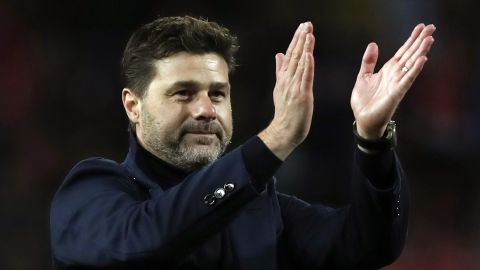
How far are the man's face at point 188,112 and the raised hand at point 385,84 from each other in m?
0.37

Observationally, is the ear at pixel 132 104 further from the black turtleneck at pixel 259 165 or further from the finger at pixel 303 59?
the finger at pixel 303 59

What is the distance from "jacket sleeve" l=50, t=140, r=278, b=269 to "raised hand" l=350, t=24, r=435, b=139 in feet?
1.07

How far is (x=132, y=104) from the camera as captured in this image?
8.14 feet

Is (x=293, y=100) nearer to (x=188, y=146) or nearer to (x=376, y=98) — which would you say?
(x=376, y=98)

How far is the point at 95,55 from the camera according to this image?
16.7 feet

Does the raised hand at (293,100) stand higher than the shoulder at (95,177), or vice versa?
the raised hand at (293,100)

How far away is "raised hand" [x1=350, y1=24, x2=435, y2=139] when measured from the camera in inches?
80.2

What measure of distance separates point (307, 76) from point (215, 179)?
296 millimetres

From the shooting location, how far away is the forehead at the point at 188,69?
2285 mm

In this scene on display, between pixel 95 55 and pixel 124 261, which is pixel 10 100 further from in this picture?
pixel 124 261

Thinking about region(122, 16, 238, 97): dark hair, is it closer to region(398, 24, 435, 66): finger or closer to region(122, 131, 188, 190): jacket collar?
region(122, 131, 188, 190): jacket collar

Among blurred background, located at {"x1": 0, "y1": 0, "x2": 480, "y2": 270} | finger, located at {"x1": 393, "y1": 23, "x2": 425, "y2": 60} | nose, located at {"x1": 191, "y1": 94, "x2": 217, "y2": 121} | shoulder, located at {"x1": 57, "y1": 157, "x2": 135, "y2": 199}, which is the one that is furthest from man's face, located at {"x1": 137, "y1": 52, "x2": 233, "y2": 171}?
blurred background, located at {"x1": 0, "y1": 0, "x2": 480, "y2": 270}

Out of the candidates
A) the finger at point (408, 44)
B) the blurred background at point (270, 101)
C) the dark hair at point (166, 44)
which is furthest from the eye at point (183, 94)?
the blurred background at point (270, 101)

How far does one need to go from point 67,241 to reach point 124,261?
201 millimetres
